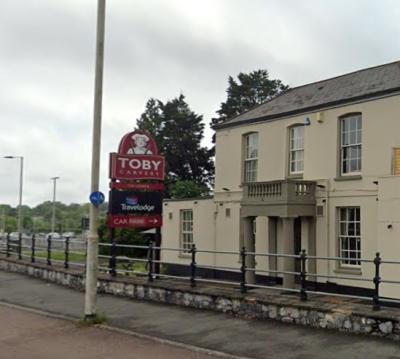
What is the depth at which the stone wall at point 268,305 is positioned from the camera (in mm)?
9836

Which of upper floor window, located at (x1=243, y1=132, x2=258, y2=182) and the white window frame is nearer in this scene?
upper floor window, located at (x1=243, y1=132, x2=258, y2=182)

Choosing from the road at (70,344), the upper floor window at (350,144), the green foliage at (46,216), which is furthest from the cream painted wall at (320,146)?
the green foliage at (46,216)

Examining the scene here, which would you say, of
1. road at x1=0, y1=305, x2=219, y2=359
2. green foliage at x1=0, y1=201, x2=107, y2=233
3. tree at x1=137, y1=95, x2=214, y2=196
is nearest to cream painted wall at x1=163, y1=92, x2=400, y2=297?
road at x1=0, y1=305, x2=219, y2=359

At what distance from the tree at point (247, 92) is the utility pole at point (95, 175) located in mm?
46014

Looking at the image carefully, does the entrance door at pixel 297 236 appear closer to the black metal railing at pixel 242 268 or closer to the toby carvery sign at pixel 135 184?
the black metal railing at pixel 242 268

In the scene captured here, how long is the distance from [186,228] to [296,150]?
7172mm

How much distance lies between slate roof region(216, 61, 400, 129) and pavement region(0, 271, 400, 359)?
30.2 feet

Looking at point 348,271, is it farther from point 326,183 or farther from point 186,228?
point 186,228

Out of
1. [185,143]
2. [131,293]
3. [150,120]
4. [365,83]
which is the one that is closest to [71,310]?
[131,293]

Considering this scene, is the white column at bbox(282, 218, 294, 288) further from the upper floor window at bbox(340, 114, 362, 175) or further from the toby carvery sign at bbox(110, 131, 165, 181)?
the toby carvery sign at bbox(110, 131, 165, 181)

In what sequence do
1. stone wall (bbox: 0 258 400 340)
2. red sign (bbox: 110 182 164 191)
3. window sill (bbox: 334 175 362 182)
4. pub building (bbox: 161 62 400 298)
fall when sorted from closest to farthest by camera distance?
stone wall (bbox: 0 258 400 340) < red sign (bbox: 110 182 164 191) < pub building (bbox: 161 62 400 298) < window sill (bbox: 334 175 362 182)

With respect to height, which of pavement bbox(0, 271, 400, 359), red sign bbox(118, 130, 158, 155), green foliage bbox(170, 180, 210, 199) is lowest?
pavement bbox(0, 271, 400, 359)

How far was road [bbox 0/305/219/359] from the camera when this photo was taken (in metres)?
9.34

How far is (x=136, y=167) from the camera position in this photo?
1644 centimetres
